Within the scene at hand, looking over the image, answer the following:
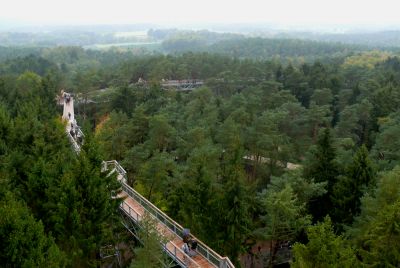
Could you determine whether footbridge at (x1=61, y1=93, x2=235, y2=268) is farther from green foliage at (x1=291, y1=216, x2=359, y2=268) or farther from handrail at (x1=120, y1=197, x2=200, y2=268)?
green foliage at (x1=291, y1=216, x2=359, y2=268)

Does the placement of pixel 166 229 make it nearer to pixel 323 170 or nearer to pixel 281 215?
pixel 281 215

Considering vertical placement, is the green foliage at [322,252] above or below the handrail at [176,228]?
above

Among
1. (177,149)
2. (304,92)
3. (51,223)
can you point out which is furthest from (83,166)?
(304,92)

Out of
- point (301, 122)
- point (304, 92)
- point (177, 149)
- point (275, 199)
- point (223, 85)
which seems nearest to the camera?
point (275, 199)

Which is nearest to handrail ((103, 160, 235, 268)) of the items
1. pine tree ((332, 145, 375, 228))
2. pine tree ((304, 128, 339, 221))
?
pine tree ((332, 145, 375, 228))

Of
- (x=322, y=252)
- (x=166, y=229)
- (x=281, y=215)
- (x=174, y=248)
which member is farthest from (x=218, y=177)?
(x=322, y=252)

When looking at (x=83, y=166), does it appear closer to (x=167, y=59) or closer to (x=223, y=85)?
(x=223, y=85)

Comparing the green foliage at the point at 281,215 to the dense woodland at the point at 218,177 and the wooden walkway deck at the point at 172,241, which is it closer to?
Result: the dense woodland at the point at 218,177

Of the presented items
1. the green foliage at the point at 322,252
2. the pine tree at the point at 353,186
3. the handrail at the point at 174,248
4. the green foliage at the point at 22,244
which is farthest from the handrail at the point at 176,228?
the pine tree at the point at 353,186
